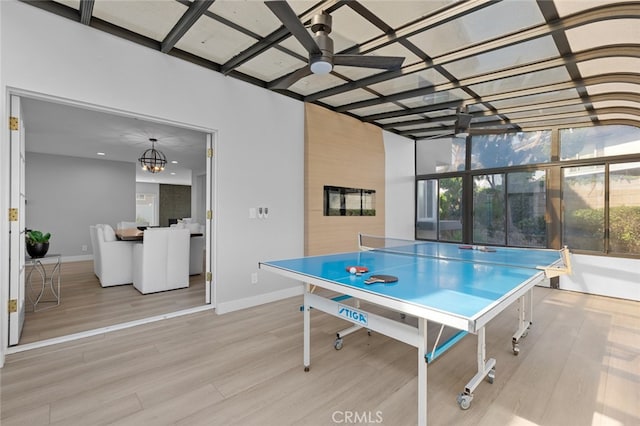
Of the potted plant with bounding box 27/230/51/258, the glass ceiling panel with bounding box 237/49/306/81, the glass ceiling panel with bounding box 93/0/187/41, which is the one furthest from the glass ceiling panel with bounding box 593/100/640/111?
the potted plant with bounding box 27/230/51/258

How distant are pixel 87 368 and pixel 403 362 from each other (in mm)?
2625

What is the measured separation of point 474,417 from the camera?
1862 mm

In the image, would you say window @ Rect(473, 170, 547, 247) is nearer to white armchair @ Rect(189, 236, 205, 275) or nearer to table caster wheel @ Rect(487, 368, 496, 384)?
table caster wheel @ Rect(487, 368, 496, 384)

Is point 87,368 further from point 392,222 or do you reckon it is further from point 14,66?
point 392,222

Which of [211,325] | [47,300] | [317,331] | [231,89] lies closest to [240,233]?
[211,325]

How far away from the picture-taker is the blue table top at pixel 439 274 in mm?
1479

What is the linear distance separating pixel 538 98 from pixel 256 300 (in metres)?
4.80

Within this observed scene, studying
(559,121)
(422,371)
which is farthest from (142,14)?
(559,121)

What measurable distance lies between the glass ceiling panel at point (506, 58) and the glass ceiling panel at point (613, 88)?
1119mm

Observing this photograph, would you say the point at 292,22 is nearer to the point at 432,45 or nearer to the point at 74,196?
the point at 432,45

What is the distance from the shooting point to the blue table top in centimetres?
148

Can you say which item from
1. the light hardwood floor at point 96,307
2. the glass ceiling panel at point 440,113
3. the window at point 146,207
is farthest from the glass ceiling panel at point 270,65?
the window at point 146,207

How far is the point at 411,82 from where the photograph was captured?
382 cm

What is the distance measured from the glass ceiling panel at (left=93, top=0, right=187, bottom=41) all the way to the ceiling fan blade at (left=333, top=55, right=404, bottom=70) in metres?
→ 1.51
